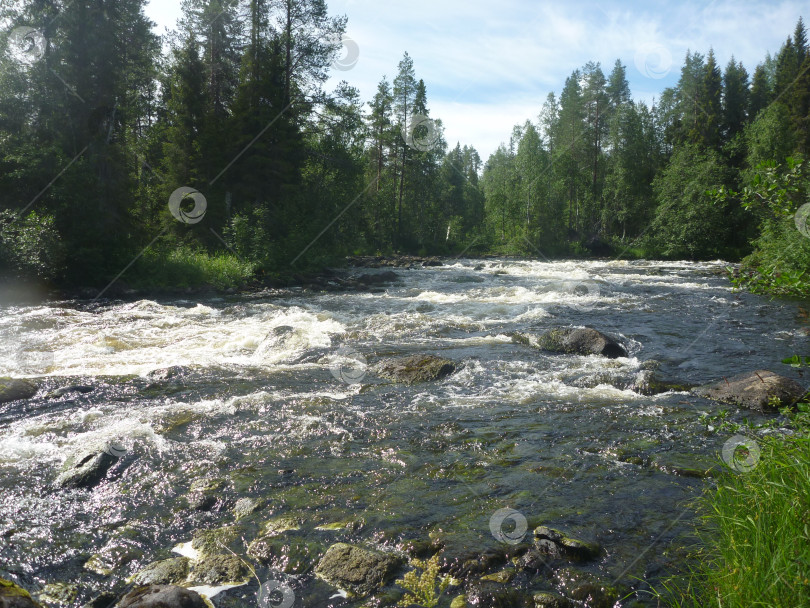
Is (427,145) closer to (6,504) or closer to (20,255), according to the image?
(20,255)

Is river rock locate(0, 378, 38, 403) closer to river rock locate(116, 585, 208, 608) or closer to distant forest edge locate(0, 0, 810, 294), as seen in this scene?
river rock locate(116, 585, 208, 608)

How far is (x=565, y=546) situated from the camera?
4.48m

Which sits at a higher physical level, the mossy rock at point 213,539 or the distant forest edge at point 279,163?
the distant forest edge at point 279,163

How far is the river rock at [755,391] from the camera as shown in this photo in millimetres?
7820

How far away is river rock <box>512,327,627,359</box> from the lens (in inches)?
439

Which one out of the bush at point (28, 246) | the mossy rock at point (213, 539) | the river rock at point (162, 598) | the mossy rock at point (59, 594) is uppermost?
the bush at point (28, 246)

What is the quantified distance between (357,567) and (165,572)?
1.58 m

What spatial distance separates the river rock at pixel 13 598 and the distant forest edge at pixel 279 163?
18.1 feet

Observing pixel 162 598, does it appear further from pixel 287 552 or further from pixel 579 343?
pixel 579 343

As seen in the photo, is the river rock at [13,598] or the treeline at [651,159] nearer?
the river rock at [13,598]

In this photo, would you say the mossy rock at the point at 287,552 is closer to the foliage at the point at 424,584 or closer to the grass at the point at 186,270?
the foliage at the point at 424,584

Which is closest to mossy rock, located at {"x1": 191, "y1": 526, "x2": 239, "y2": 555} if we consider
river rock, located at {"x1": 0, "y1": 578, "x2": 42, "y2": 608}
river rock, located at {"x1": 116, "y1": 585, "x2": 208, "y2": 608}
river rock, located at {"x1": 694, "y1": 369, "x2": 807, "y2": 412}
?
river rock, located at {"x1": 116, "y1": 585, "x2": 208, "y2": 608}

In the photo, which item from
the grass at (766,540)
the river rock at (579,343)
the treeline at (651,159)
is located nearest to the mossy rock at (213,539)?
the grass at (766,540)

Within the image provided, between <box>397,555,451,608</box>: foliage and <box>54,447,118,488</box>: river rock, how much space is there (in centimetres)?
386
